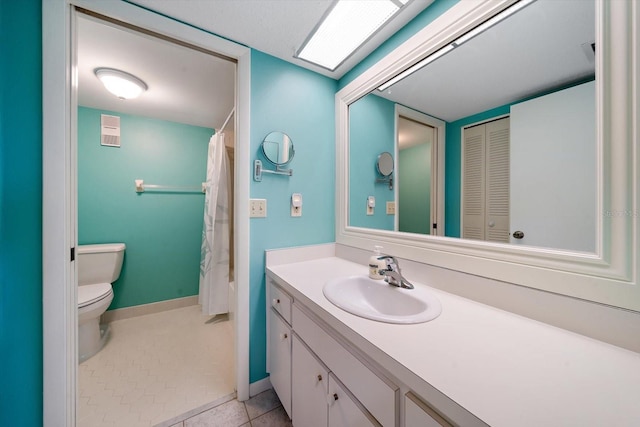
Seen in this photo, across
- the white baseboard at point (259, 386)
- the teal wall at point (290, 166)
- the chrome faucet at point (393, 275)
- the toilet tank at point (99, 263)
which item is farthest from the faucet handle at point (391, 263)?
the toilet tank at point (99, 263)

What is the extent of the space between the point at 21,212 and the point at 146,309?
185 cm

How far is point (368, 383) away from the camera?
64cm

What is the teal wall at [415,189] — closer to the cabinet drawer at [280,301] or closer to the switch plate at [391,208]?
the switch plate at [391,208]

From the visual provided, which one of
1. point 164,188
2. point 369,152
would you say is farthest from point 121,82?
point 369,152

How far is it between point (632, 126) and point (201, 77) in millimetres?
2185

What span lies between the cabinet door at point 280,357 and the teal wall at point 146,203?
1769mm

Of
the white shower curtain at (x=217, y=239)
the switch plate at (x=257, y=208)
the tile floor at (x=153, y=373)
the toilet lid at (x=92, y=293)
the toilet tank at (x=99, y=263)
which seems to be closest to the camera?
the tile floor at (x=153, y=373)

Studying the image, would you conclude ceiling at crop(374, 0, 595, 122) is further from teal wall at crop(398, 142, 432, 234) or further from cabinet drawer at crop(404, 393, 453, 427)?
cabinet drawer at crop(404, 393, 453, 427)

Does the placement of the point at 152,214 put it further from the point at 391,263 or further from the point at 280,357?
the point at 391,263

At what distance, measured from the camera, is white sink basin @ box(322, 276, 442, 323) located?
30.0 inches

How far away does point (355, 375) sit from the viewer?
692 mm

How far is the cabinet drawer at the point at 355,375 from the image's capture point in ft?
1.92

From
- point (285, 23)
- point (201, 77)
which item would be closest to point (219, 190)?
point (201, 77)

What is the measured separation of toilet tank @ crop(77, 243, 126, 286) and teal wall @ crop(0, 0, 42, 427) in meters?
1.27
